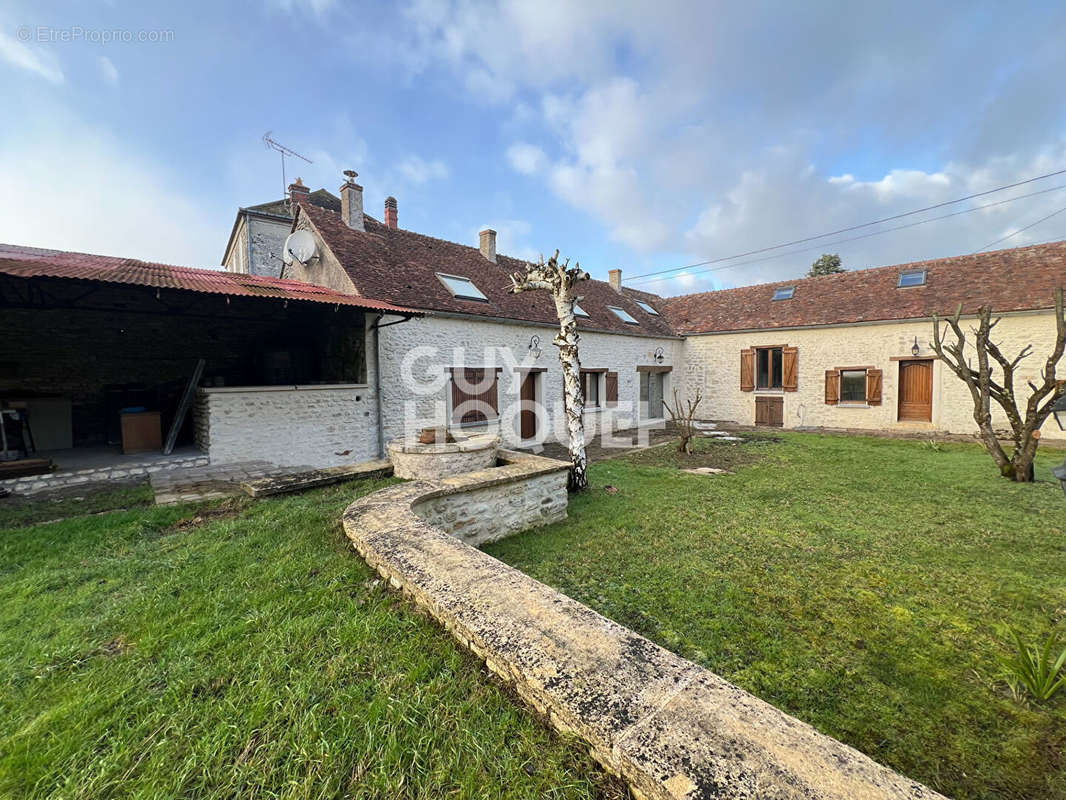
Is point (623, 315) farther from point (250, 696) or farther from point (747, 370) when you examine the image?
point (250, 696)

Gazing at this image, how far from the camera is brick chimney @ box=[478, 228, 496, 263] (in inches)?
504

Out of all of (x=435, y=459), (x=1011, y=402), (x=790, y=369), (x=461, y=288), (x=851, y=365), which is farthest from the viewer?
(x=790, y=369)

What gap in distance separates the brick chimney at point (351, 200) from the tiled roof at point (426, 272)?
22 cm

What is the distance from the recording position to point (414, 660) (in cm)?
192

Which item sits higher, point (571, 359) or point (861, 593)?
point (571, 359)

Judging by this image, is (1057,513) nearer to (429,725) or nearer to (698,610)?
(698,610)

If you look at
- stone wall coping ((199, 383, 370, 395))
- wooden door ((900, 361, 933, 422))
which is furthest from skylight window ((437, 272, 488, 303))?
wooden door ((900, 361, 933, 422))

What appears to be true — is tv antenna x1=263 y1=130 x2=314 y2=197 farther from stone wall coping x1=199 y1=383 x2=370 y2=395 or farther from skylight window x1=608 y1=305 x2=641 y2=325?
skylight window x1=608 y1=305 x2=641 y2=325

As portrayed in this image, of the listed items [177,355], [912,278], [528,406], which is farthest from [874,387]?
[177,355]

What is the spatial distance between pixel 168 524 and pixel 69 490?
2.73 m

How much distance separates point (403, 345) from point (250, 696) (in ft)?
23.9

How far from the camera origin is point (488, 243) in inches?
506

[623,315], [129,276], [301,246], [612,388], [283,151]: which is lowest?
[612,388]

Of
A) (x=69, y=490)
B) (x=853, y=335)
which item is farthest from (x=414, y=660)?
(x=853, y=335)
